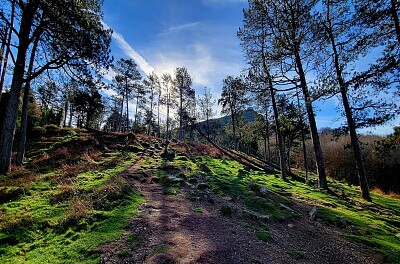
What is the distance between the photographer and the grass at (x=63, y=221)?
13.5 ft

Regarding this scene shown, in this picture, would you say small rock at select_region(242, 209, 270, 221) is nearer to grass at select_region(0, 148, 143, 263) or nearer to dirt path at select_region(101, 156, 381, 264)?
dirt path at select_region(101, 156, 381, 264)

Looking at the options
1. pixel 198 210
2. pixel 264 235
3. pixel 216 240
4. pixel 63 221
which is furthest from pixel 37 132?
pixel 264 235

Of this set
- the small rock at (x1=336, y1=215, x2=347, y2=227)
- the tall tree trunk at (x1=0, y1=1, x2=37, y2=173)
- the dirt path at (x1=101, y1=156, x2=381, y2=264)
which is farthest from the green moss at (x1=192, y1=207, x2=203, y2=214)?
the tall tree trunk at (x1=0, y1=1, x2=37, y2=173)

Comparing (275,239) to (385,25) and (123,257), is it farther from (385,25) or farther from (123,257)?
(385,25)

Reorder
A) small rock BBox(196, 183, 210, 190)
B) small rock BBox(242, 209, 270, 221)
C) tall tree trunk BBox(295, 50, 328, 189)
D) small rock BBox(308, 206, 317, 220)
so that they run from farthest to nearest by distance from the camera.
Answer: tall tree trunk BBox(295, 50, 328, 189) < small rock BBox(196, 183, 210, 190) < small rock BBox(308, 206, 317, 220) < small rock BBox(242, 209, 270, 221)

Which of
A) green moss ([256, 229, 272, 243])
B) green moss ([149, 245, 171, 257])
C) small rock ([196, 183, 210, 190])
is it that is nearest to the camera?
green moss ([149, 245, 171, 257])

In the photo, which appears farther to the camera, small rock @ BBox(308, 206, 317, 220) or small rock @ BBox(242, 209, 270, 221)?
small rock @ BBox(308, 206, 317, 220)

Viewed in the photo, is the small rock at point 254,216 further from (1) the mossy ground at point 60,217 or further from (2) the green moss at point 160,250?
(1) the mossy ground at point 60,217

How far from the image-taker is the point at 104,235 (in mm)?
4738

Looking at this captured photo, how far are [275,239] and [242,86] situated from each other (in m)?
10.7

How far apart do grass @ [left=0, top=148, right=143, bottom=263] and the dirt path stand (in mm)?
469

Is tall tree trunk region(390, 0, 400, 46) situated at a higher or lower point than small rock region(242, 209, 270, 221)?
higher

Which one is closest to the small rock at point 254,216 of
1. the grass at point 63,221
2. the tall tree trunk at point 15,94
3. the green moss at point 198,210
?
the green moss at point 198,210

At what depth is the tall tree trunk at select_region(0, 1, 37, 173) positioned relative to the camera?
352 inches
